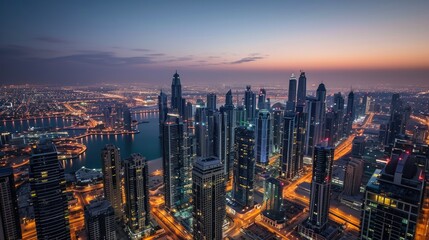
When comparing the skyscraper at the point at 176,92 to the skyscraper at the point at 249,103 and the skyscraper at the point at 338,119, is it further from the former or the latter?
the skyscraper at the point at 338,119

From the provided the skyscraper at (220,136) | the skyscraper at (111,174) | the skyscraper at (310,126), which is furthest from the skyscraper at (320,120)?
the skyscraper at (111,174)

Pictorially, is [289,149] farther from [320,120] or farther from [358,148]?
[320,120]

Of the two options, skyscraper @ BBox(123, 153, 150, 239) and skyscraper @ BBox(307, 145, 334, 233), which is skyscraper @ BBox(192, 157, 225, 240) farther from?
skyscraper @ BBox(307, 145, 334, 233)

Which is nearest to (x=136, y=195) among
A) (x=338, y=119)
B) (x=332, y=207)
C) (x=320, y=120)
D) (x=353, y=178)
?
(x=332, y=207)

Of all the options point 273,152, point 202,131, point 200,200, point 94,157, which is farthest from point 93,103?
point 200,200

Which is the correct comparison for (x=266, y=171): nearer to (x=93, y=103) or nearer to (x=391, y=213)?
(x=391, y=213)
